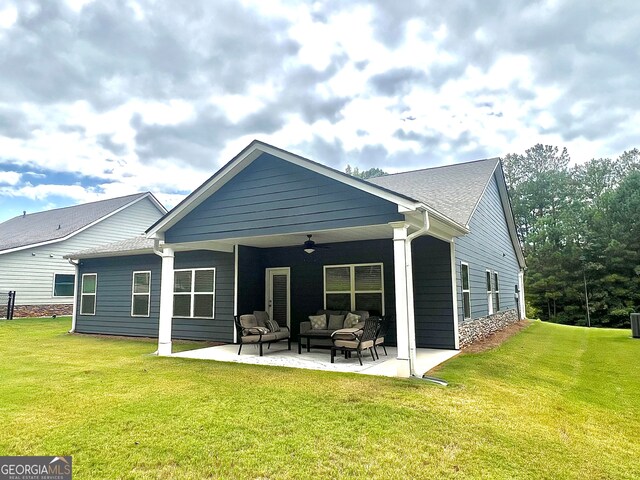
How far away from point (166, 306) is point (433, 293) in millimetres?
6013

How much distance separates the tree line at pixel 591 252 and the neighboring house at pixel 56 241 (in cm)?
2565

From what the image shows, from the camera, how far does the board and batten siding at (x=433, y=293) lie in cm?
855

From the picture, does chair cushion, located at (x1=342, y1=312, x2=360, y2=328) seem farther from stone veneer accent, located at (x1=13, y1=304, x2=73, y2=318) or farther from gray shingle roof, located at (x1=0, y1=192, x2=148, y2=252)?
gray shingle roof, located at (x1=0, y1=192, x2=148, y2=252)

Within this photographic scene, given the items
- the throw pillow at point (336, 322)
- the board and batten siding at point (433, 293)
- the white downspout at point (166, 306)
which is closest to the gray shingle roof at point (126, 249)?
the white downspout at point (166, 306)

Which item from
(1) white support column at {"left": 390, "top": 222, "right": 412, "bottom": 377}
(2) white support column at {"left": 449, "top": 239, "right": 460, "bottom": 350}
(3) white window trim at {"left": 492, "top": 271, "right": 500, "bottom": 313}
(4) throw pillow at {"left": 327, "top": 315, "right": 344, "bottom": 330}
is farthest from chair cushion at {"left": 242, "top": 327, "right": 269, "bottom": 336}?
(3) white window trim at {"left": 492, "top": 271, "right": 500, "bottom": 313}

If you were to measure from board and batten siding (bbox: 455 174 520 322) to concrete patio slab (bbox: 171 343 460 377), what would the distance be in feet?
6.62

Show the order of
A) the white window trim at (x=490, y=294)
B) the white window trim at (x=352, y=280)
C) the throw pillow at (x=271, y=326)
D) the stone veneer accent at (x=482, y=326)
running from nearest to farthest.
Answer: the throw pillow at (x=271, y=326), the stone veneer accent at (x=482, y=326), the white window trim at (x=352, y=280), the white window trim at (x=490, y=294)

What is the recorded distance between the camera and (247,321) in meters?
8.52

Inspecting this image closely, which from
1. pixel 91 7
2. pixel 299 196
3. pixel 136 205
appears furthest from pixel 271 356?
pixel 136 205

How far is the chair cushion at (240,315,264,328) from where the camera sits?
843 cm

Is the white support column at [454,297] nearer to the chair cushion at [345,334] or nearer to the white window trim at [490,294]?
the chair cushion at [345,334]

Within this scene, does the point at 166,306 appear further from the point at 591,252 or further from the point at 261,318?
the point at 591,252

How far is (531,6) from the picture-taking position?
26.9ft

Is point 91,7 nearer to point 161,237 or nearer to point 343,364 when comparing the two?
point 161,237
